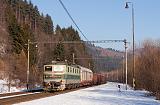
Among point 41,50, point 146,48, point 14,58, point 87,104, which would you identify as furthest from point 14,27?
point 87,104

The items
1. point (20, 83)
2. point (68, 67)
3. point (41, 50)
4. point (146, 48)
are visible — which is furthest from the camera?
point (41, 50)

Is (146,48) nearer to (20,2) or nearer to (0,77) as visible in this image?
(0,77)

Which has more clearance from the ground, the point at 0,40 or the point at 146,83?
the point at 0,40

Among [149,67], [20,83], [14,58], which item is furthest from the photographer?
[14,58]

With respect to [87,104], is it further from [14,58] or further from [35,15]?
[35,15]

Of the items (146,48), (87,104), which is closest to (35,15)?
(146,48)

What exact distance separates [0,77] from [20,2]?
59.2 metres

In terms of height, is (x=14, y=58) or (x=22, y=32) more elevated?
(x=22, y=32)

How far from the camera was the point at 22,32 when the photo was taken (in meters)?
88.1

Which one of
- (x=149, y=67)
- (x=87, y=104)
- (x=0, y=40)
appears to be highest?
(x=0, y=40)

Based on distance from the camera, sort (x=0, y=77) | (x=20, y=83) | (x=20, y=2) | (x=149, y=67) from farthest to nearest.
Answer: (x=20, y=2) → (x=0, y=77) → (x=20, y=83) → (x=149, y=67)

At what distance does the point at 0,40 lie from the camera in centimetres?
8719

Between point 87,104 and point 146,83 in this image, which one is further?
point 146,83

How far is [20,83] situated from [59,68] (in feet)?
74.6
